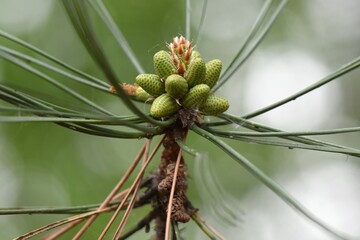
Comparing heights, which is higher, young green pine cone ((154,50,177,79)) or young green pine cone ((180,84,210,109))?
young green pine cone ((154,50,177,79))

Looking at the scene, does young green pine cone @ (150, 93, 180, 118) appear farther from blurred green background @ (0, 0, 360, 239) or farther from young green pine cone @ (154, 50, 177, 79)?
blurred green background @ (0, 0, 360, 239)

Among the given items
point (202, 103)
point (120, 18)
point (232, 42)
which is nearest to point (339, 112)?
point (232, 42)

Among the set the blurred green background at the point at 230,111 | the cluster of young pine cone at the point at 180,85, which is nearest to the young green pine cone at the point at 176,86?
the cluster of young pine cone at the point at 180,85

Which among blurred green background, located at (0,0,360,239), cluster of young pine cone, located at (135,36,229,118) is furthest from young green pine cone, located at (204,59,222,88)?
blurred green background, located at (0,0,360,239)

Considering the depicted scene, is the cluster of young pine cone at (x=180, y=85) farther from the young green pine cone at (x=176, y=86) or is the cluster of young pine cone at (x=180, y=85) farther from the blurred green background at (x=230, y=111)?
the blurred green background at (x=230, y=111)

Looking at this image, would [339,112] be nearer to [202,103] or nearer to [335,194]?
[335,194]

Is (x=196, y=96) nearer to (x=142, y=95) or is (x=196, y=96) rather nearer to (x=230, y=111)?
(x=142, y=95)

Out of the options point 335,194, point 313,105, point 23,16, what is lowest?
point 335,194
